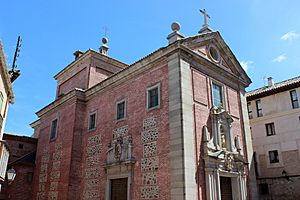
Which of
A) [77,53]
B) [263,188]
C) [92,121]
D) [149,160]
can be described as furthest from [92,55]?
[263,188]

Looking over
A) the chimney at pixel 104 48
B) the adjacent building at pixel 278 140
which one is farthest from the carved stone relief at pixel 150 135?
the adjacent building at pixel 278 140

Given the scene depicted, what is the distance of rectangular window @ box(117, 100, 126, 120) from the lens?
14.9 meters

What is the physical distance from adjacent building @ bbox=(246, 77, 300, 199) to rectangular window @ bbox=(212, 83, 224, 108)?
926 centimetres

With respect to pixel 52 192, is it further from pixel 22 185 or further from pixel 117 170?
pixel 117 170

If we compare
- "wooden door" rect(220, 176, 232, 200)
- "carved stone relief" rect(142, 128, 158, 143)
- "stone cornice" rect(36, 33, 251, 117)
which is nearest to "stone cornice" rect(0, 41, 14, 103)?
"stone cornice" rect(36, 33, 251, 117)

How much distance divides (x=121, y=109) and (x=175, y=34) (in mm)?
4804

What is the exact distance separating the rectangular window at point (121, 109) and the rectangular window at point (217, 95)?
4.56m

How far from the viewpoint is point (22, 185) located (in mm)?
19328

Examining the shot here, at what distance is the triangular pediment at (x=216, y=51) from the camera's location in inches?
Result: 551

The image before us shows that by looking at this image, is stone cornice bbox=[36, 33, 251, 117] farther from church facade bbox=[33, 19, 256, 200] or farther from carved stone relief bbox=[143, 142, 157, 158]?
carved stone relief bbox=[143, 142, 157, 158]

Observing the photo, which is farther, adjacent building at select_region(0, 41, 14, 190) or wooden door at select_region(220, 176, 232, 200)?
wooden door at select_region(220, 176, 232, 200)

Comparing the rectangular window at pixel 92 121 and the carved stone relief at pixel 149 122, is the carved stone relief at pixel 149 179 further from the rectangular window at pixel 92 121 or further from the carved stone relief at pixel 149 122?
the rectangular window at pixel 92 121

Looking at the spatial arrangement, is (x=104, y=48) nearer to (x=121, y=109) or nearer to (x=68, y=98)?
(x=68, y=98)

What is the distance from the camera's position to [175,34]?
13.5 meters
